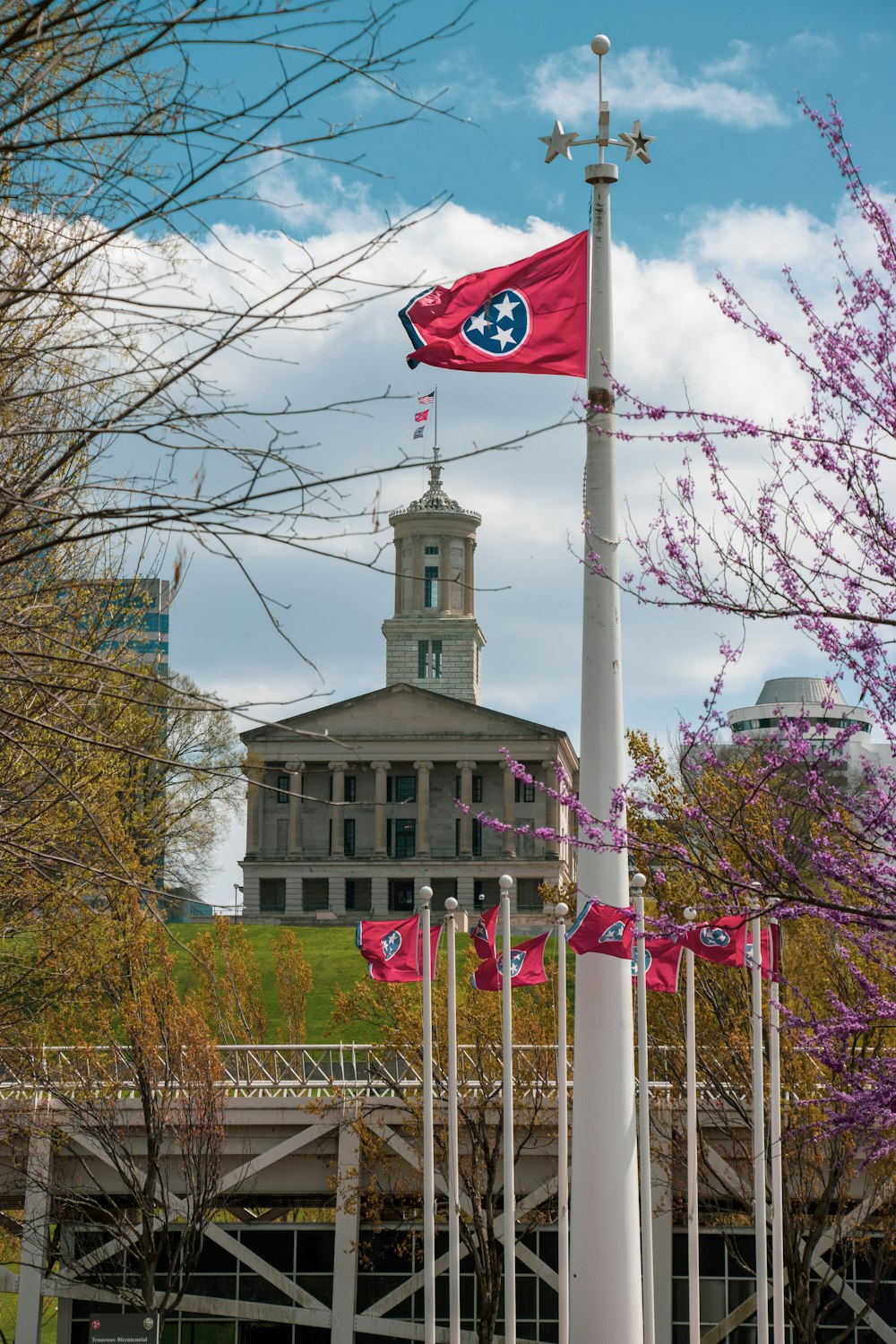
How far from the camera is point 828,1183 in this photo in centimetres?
2652

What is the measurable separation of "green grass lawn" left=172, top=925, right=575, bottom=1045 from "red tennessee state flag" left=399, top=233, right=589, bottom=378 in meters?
31.0

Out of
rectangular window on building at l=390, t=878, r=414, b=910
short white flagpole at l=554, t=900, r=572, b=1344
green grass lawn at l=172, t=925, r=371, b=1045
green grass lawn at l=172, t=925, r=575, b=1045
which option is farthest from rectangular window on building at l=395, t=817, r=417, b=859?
short white flagpole at l=554, t=900, r=572, b=1344

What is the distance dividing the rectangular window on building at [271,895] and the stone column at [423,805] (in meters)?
8.93

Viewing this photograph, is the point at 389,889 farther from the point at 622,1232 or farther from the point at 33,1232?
the point at 622,1232

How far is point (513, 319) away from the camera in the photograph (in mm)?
19172

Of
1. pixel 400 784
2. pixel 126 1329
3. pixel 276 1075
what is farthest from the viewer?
pixel 400 784

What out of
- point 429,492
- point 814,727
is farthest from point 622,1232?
point 429,492

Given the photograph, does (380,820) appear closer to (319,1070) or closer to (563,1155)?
(319,1070)

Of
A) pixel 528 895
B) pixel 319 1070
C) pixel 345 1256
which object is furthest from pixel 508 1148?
pixel 528 895

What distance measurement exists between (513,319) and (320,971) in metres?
51.2

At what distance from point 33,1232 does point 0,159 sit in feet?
88.2

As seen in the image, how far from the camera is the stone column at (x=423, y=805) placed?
323ft

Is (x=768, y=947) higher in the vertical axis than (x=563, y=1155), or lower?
higher

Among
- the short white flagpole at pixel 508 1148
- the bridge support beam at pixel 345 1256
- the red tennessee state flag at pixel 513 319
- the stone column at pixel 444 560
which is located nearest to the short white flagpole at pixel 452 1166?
the short white flagpole at pixel 508 1148
